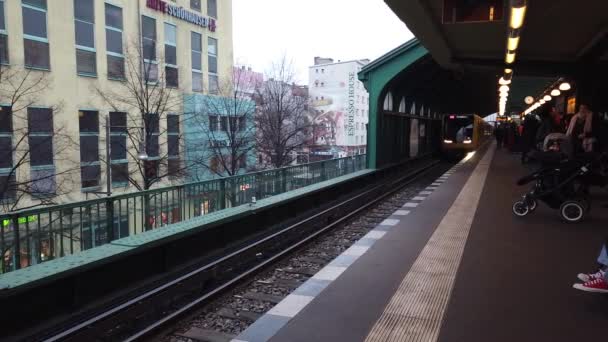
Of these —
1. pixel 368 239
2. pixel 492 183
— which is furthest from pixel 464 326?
pixel 492 183

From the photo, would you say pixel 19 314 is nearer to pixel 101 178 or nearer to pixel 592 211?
pixel 592 211

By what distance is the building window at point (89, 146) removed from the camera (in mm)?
19734

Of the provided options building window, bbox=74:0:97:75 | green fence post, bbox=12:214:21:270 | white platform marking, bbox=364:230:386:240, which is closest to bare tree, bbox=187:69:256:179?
building window, bbox=74:0:97:75

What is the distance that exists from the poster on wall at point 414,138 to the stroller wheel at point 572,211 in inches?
659

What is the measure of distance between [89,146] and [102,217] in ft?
50.1

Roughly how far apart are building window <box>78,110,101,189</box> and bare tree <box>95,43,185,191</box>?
0.95 m

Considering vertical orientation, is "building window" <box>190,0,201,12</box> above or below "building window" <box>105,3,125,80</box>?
above

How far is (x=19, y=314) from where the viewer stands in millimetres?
4676

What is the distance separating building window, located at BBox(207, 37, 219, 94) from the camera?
2764 cm

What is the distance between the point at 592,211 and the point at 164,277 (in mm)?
7676

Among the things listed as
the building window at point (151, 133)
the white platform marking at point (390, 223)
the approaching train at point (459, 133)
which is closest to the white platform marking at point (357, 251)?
the white platform marking at point (390, 223)

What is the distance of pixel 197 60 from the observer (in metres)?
26.9

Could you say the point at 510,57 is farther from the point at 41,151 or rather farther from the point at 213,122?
the point at 41,151

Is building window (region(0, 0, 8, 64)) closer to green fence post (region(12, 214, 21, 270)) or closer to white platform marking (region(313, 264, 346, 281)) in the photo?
green fence post (region(12, 214, 21, 270))
